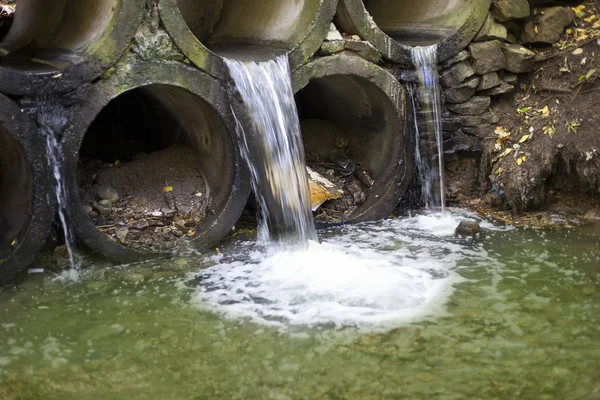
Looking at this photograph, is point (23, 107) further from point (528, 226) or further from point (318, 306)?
point (528, 226)

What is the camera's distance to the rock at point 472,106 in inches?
266

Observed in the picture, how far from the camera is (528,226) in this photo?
19.6 feet

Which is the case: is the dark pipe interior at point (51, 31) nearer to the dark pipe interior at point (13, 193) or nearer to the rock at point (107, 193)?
Result: the dark pipe interior at point (13, 193)

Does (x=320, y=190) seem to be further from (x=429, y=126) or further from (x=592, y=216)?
(x=592, y=216)

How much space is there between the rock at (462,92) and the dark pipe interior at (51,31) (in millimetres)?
3587

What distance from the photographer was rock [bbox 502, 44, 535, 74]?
672 centimetres

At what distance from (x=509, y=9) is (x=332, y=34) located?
7.00 ft

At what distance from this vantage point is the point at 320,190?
→ 6457 mm

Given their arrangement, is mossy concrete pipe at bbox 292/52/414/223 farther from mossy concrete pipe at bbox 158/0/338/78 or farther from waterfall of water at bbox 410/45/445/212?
mossy concrete pipe at bbox 158/0/338/78

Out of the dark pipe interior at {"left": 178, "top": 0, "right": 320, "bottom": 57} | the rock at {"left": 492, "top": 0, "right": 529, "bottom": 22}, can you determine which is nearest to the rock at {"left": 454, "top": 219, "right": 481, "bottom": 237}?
the dark pipe interior at {"left": 178, "top": 0, "right": 320, "bottom": 57}

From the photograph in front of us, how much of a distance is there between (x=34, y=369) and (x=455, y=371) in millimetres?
2401

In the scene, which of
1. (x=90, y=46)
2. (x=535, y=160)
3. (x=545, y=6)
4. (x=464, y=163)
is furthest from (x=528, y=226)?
(x=90, y=46)

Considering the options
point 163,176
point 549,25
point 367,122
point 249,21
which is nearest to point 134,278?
point 163,176

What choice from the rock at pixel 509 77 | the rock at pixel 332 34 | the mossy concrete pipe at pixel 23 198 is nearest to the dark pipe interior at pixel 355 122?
the rock at pixel 332 34
